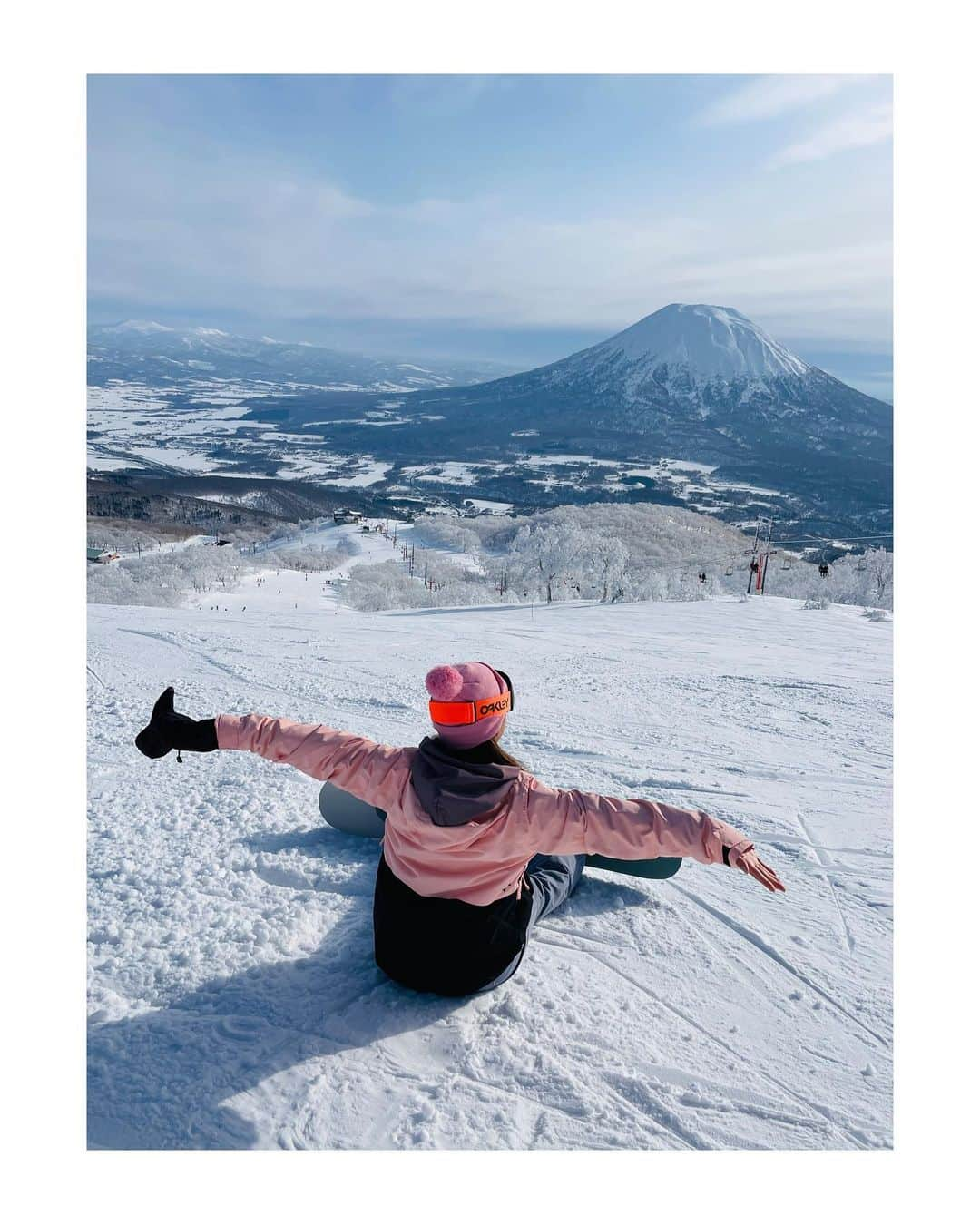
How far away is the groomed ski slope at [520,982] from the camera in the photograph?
213cm

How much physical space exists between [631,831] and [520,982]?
0.97 m

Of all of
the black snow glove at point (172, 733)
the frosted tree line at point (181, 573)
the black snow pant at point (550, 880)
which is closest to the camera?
the black snow glove at point (172, 733)

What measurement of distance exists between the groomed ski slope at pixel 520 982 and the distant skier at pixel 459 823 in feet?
0.77

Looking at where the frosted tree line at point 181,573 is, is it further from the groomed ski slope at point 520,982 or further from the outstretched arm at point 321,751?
the outstretched arm at point 321,751

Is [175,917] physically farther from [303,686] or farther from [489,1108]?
[303,686]

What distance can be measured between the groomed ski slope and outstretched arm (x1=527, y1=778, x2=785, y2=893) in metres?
0.75

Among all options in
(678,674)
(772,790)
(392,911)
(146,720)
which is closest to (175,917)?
(392,911)

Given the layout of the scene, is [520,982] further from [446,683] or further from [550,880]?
[446,683]

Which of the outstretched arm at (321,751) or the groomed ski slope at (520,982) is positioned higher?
the outstretched arm at (321,751)

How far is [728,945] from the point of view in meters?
2.97

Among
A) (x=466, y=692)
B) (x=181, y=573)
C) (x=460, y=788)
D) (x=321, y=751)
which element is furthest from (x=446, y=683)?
(x=181, y=573)

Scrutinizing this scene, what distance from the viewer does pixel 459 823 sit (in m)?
2.15

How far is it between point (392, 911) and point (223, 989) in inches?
28.4

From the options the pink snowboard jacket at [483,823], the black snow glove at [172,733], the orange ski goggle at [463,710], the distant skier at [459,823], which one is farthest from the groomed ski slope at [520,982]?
the orange ski goggle at [463,710]
